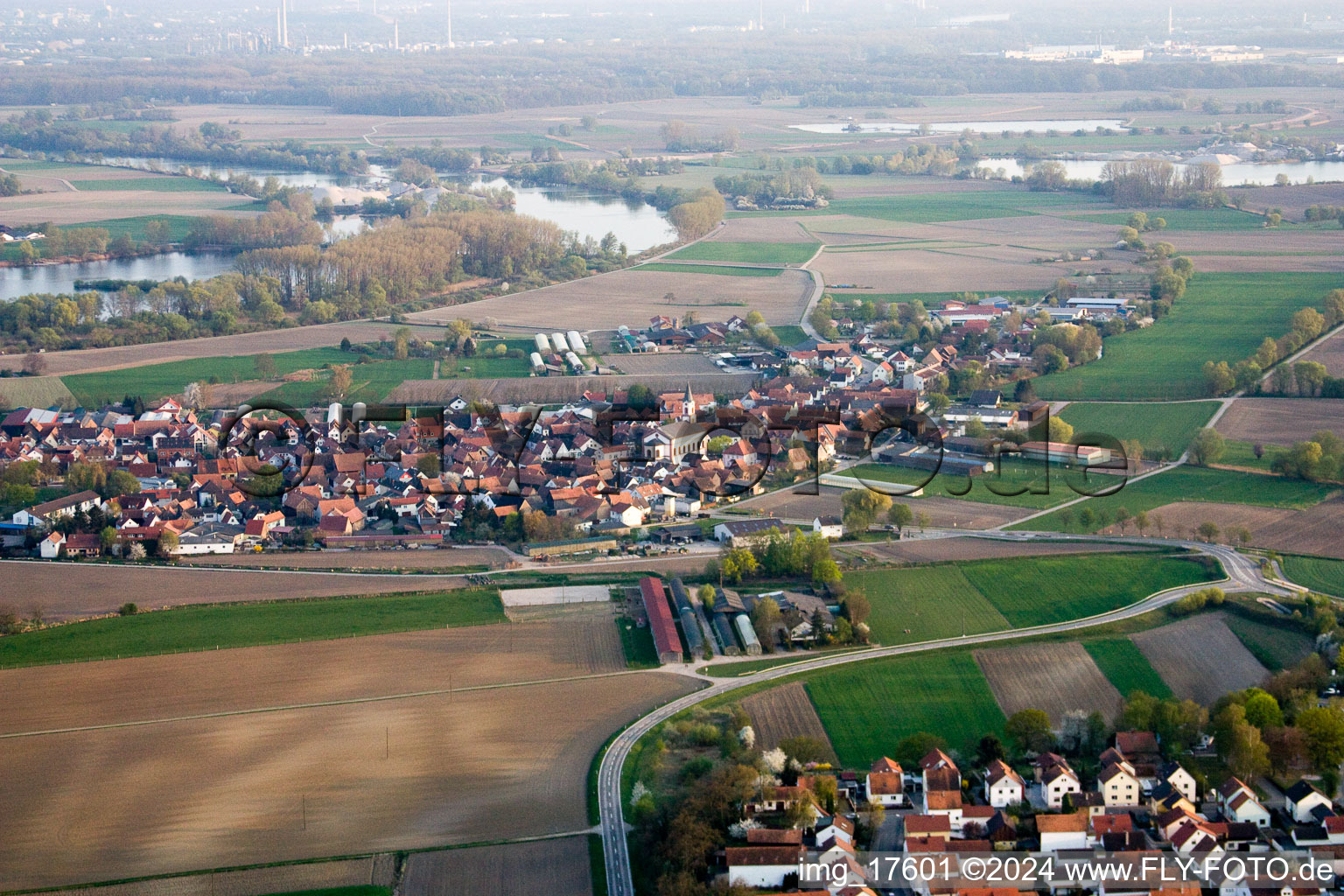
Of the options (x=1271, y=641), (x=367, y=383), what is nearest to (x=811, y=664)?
(x=1271, y=641)

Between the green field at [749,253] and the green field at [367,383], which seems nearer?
the green field at [367,383]

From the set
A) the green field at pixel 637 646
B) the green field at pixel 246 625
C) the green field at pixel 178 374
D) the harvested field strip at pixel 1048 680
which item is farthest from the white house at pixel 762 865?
the green field at pixel 178 374

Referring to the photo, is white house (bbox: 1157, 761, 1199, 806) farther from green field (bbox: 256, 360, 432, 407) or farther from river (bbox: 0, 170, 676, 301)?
river (bbox: 0, 170, 676, 301)

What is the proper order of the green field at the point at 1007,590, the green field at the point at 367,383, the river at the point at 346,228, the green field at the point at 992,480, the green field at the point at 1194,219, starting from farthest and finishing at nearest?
the green field at the point at 1194,219, the river at the point at 346,228, the green field at the point at 367,383, the green field at the point at 992,480, the green field at the point at 1007,590

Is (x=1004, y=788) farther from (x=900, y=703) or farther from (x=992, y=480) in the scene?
(x=992, y=480)

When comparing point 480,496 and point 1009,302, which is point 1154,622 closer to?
point 480,496

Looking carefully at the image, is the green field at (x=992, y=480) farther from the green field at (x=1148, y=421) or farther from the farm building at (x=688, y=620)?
the farm building at (x=688, y=620)

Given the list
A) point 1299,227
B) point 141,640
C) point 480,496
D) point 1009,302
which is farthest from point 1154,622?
point 1299,227
